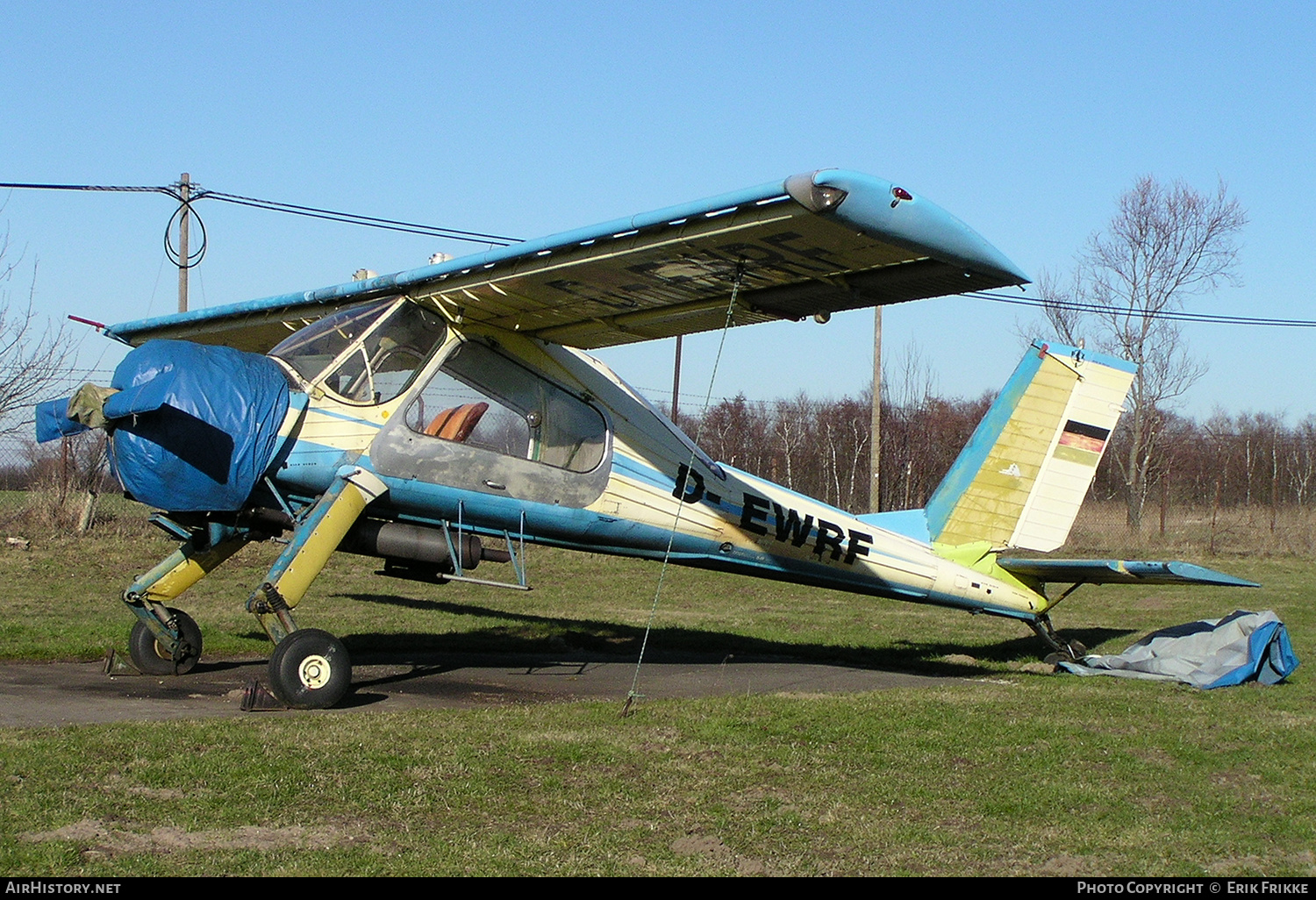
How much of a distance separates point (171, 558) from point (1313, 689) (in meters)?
9.44

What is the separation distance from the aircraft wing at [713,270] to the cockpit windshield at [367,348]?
22cm

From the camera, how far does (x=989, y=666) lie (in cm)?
1159

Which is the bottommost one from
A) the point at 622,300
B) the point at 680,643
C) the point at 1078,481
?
the point at 680,643

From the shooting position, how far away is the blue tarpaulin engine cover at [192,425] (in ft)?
25.7

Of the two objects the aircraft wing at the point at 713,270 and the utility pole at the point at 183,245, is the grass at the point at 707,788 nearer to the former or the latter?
the aircraft wing at the point at 713,270

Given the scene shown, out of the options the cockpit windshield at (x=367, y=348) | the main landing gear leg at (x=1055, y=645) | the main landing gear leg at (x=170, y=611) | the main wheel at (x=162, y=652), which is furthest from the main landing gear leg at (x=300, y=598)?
the main landing gear leg at (x=1055, y=645)

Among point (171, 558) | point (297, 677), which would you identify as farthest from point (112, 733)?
point (171, 558)

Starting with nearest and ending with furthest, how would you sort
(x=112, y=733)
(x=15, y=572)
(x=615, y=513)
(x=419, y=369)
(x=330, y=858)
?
1. (x=330, y=858)
2. (x=112, y=733)
3. (x=419, y=369)
4. (x=615, y=513)
5. (x=15, y=572)

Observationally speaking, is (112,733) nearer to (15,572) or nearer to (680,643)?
(680,643)

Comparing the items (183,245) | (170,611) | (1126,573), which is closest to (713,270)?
(1126,573)

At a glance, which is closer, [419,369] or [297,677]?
[297,677]

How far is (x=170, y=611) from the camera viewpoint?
943 cm

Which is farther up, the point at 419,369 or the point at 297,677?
the point at 419,369

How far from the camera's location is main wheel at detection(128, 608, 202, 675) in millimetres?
9258
